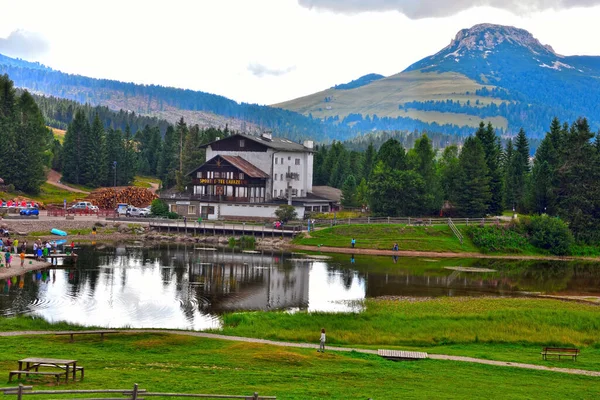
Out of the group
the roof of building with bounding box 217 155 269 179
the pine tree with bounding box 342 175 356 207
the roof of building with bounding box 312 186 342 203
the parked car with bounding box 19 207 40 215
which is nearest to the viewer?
the parked car with bounding box 19 207 40 215

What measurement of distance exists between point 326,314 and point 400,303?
8500 mm

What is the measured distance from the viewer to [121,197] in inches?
4749

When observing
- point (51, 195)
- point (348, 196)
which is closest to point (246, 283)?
point (348, 196)

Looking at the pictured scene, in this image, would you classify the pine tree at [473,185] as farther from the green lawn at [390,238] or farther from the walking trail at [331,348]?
the walking trail at [331,348]

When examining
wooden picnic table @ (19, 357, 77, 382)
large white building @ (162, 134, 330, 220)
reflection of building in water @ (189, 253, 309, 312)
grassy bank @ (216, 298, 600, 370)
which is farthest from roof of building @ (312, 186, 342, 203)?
wooden picnic table @ (19, 357, 77, 382)

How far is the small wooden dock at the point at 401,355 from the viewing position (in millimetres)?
31656

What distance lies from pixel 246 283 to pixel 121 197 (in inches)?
2568

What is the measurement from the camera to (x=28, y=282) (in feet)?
181

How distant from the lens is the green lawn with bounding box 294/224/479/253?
88188 millimetres

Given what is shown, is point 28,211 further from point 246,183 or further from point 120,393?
point 120,393

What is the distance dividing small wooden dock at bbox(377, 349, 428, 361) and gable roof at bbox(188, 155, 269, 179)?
77.9m

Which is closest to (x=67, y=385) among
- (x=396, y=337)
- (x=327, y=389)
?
(x=327, y=389)

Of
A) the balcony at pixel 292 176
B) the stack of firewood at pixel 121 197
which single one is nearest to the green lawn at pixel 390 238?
the balcony at pixel 292 176

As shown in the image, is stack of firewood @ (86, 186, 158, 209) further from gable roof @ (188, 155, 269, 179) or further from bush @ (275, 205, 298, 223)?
bush @ (275, 205, 298, 223)
